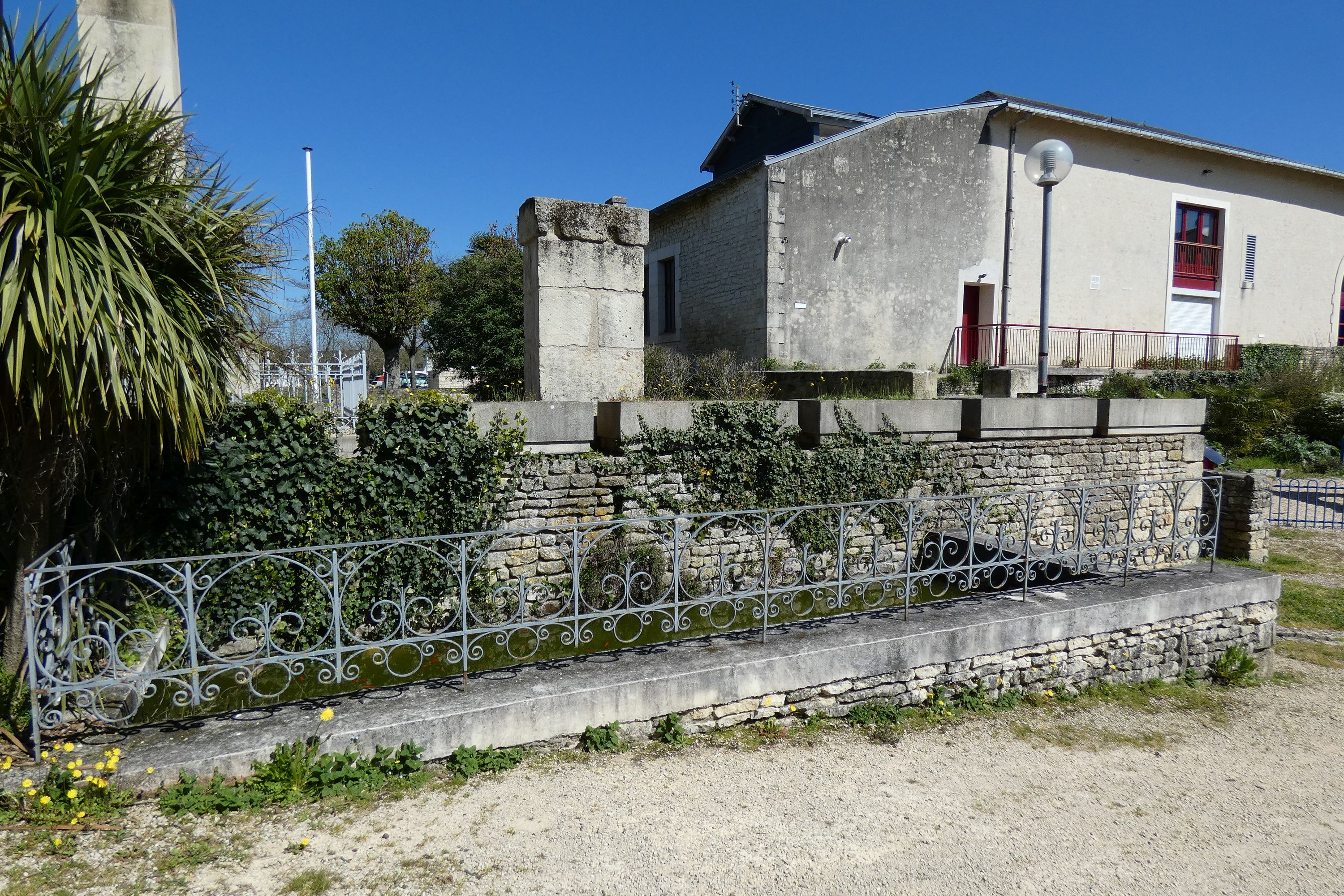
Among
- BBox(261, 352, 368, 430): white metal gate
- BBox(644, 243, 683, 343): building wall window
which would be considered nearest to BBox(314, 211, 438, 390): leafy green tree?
BBox(261, 352, 368, 430): white metal gate

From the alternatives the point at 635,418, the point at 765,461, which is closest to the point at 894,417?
the point at 765,461

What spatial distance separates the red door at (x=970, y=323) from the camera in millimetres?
15594

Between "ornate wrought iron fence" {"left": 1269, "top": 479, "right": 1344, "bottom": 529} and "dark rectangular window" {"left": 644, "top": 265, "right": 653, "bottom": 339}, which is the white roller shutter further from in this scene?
"dark rectangular window" {"left": 644, "top": 265, "right": 653, "bottom": 339}

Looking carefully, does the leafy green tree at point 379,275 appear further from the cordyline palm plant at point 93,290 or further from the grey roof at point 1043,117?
the cordyline palm plant at point 93,290

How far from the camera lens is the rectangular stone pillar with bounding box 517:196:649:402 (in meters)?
6.64

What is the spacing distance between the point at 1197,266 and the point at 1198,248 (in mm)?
424

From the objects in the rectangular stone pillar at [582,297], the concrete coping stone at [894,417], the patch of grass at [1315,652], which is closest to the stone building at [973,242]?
the concrete coping stone at [894,417]

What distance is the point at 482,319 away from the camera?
56.5 ft

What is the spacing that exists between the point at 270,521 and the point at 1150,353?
62.2ft

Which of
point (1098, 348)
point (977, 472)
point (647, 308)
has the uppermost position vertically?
point (647, 308)

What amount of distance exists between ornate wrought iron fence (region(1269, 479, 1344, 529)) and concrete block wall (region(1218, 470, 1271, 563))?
1801 mm

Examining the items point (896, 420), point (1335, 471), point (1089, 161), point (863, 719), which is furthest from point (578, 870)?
point (1089, 161)

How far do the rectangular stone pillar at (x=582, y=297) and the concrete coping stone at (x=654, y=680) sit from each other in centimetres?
328

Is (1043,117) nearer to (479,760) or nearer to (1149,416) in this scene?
(1149,416)
